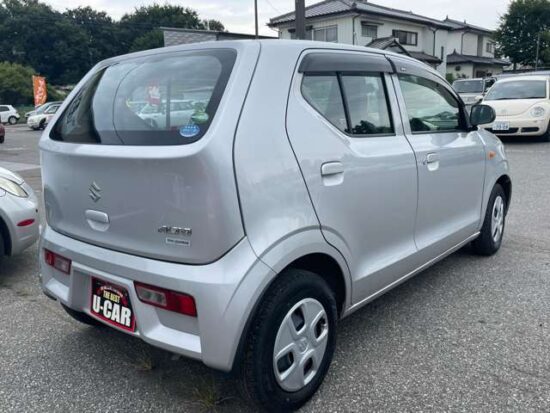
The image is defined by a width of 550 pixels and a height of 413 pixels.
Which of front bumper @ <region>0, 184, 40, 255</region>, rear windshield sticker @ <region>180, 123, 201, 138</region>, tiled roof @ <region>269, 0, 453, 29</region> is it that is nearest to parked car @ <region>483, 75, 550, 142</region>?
front bumper @ <region>0, 184, 40, 255</region>

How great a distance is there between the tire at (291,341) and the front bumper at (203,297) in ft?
0.35

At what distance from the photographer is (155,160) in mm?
1880

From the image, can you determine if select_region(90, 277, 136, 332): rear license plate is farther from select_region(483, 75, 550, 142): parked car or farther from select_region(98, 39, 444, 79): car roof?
select_region(483, 75, 550, 142): parked car

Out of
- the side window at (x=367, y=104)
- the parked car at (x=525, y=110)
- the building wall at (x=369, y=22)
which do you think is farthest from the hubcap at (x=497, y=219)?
the building wall at (x=369, y=22)

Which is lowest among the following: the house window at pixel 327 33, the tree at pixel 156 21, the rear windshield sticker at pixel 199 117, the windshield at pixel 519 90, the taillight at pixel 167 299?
the taillight at pixel 167 299

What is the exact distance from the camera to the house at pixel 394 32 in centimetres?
3089

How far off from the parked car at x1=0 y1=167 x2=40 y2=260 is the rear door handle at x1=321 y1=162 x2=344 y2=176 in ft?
9.18

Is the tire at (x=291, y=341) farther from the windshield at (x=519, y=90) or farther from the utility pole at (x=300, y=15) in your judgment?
the windshield at (x=519, y=90)

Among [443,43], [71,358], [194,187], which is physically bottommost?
[71,358]

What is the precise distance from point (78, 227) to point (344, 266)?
1.29m

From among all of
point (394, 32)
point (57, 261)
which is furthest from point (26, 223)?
point (394, 32)

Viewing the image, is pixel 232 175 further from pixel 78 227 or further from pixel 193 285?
pixel 78 227

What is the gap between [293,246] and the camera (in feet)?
6.60

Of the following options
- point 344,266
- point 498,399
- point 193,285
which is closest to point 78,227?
point 193,285
